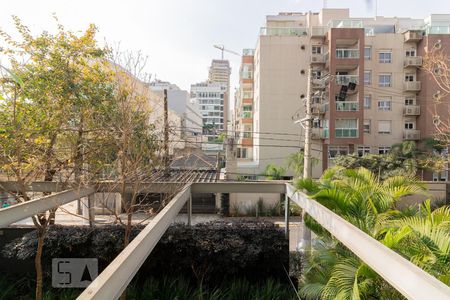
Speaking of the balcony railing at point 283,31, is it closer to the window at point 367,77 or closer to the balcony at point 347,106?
the window at point 367,77

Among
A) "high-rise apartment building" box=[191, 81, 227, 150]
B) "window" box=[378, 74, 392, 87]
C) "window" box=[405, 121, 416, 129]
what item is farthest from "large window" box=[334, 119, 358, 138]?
"high-rise apartment building" box=[191, 81, 227, 150]

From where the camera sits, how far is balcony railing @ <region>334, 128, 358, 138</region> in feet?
79.4

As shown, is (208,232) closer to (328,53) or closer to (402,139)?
(328,53)

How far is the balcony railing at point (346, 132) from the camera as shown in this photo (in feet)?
79.4

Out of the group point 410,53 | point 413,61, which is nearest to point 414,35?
point 410,53

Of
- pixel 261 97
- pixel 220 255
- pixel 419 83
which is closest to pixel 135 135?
pixel 220 255

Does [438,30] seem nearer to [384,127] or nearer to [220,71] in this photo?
[384,127]

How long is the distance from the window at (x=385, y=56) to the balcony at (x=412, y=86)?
218cm

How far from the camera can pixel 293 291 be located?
6148mm

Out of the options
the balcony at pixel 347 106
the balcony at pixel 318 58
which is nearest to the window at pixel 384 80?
the balcony at pixel 347 106

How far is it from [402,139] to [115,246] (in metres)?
25.0

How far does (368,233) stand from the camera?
403 cm

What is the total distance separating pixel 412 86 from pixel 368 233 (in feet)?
83.5
